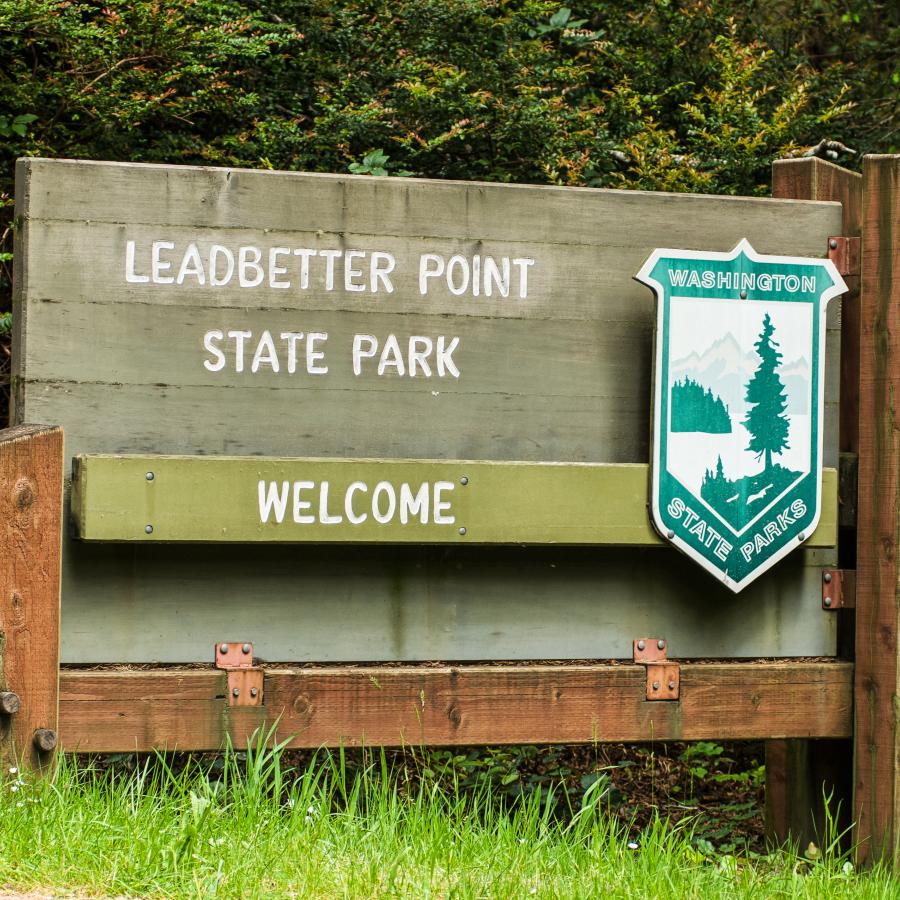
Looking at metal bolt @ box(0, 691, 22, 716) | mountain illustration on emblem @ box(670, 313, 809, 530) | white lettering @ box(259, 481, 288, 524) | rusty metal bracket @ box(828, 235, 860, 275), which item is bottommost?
Answer: metal bolt @ box(0, 691, 22, 716)

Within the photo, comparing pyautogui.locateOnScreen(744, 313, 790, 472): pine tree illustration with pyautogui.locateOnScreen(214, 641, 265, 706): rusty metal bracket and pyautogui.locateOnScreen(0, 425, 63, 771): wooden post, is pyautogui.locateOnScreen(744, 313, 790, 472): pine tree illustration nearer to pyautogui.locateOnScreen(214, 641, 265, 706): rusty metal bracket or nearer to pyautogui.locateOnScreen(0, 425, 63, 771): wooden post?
pyautogui.locateOnScreen(214, 641, 265, 706): rusty metal bracket

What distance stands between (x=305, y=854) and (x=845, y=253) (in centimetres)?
240

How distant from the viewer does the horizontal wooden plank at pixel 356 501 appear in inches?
127

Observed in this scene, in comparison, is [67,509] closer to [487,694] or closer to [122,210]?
[122,210]

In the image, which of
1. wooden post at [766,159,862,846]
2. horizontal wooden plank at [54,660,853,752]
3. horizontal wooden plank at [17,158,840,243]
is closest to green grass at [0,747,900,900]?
horizontal wooden plank at [54,660,853,752]

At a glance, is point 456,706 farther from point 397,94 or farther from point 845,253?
point 397,94

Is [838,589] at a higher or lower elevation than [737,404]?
lower

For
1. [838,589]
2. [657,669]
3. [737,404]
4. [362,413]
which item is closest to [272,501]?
[362,413]

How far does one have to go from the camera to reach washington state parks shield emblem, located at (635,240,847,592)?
11.8 feet

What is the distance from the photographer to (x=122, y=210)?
335cm

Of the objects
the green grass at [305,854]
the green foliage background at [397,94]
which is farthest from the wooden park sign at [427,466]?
the green foliage background at [397,94]

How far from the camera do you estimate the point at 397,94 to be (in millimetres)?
6551

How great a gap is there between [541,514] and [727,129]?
3.97m

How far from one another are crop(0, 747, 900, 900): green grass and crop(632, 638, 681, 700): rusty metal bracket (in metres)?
0.37
